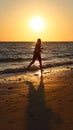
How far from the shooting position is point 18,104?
781 cm

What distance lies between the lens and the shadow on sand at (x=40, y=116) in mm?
6136

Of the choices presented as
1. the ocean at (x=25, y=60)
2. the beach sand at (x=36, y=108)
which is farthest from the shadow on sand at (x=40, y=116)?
the ocean at (x=25, y=60)

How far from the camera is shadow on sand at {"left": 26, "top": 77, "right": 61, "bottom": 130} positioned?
20.1ft

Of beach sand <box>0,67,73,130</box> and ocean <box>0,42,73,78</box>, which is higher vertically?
ocean <box>0,42,73,78</box>

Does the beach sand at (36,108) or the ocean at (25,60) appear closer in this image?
the beach sand at (36,108)

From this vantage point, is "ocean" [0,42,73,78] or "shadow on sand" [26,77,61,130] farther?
"ocean" [0,42,73,78]

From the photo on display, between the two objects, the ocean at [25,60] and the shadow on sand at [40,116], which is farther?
the ocean at [25,60]

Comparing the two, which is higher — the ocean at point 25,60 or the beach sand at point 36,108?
the ocean at point 25,60

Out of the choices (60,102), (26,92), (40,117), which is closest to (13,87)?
(26,92)

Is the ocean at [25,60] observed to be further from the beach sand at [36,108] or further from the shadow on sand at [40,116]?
the shadow on sand at [40,116]

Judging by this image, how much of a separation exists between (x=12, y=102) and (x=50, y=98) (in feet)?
3.80

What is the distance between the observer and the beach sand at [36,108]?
6215 millimetres

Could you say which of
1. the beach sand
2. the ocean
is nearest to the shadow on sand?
the beach sand

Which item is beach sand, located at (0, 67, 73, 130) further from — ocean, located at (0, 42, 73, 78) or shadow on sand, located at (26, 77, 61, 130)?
ocean, located at (0, 42, 73, 78)
